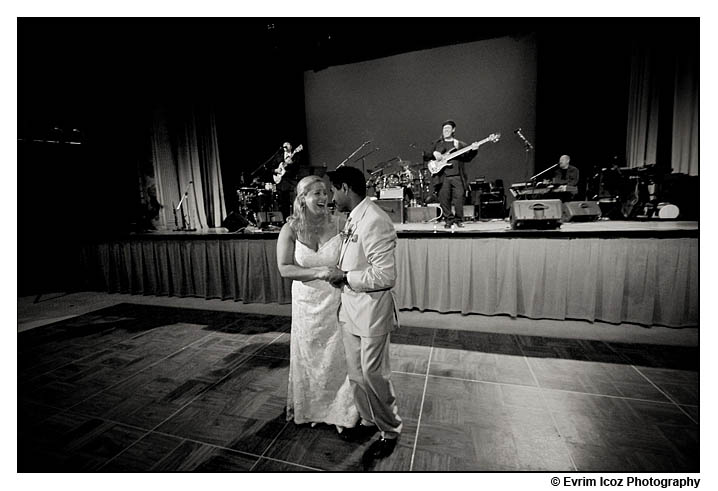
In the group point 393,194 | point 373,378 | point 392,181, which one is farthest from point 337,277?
point 392,181

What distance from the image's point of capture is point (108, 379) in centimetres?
248

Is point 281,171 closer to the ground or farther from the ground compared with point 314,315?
farther from the ground

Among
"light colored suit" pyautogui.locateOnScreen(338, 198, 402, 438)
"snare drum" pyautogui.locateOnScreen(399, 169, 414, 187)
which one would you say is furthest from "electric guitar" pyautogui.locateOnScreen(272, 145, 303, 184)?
"light colored suit" pyautogui.locateOnScreen(338, 198, 402, 438)

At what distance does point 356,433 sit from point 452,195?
4592 mm

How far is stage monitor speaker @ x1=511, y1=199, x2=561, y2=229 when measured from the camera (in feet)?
11.1

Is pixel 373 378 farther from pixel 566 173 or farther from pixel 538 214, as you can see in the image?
pixel 566 173

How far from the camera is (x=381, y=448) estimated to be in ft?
5.28

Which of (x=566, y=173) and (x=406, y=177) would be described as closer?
(x=566, y=173)

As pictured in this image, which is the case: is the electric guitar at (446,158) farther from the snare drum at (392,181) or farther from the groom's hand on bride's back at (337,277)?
the groom's hand on bride's back at (337,277)

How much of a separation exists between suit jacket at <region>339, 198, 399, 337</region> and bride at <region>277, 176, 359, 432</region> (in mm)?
193

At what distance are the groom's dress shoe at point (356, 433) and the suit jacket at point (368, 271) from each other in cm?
63

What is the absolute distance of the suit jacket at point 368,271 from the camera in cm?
139

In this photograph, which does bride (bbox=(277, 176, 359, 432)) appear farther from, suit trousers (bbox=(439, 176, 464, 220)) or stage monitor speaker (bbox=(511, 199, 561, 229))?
suit trousers (bbox=(439, 176, 464, 220))

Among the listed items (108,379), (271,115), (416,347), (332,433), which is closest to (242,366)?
(108,379)
